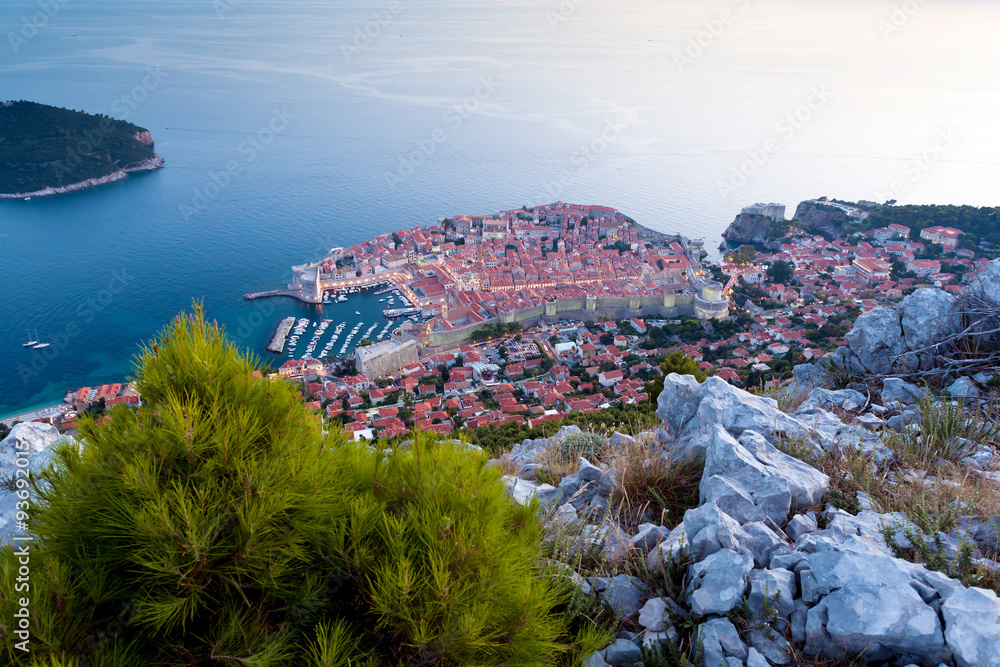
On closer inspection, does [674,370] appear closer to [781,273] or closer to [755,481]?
[755,481]

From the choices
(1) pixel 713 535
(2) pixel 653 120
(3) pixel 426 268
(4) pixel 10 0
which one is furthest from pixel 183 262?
(4) pixel 10 0

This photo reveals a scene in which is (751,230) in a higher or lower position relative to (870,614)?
lower

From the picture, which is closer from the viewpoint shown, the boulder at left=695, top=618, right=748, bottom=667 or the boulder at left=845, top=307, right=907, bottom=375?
the boulder at left=695, top=618, right=748, bottom=667

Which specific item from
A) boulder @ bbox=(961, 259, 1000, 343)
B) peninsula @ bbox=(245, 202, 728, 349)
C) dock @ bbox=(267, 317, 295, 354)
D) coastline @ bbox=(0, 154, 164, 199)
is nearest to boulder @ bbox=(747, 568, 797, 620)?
boulder @ bbox=(961, 259, 1000, 343)

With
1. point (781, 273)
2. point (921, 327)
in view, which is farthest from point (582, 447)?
point (781, 273)

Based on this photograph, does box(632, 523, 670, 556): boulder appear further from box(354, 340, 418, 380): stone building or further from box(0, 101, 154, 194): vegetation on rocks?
box(0, 101, 154, 194): vegetation on rocks

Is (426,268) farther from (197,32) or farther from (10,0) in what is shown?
(10,0)

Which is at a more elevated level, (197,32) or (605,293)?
(197,32)

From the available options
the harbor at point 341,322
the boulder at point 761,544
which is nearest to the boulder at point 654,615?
the boulder at point 761,544
